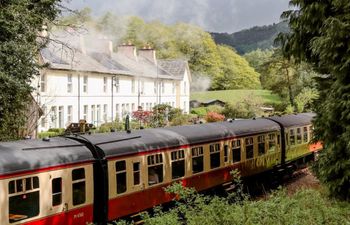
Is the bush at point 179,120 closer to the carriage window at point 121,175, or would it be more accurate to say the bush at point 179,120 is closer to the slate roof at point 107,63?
the slate roof at point 107,63

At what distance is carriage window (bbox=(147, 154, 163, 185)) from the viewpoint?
14.3 m

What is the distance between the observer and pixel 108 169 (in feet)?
41.8

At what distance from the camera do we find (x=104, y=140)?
1340cm

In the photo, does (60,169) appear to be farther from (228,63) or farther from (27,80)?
(228,63)

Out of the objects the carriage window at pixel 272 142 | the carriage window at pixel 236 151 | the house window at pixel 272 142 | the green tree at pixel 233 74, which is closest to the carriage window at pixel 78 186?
the carriage window at pixel 236 151

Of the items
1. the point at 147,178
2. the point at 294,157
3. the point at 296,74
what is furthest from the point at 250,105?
the point at 147,178

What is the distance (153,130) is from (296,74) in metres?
46.0

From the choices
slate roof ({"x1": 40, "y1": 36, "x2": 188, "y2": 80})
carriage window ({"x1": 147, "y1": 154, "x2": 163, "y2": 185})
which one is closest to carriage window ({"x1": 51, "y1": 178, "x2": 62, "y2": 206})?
carriage window ({"x1": 147, "y1": 154, "x2": 163, "y2": 185})

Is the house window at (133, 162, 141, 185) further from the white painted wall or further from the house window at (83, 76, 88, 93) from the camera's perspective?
the house window at (83, 76, 88, 93)

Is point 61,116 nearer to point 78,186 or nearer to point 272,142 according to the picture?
point 272,142

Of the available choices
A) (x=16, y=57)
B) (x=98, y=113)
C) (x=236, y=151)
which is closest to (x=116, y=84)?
(x=98, y=113)

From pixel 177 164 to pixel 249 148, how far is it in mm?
5595

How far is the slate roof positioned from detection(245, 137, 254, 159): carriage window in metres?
15.5

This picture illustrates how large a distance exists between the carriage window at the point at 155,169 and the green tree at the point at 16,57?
6.13m
